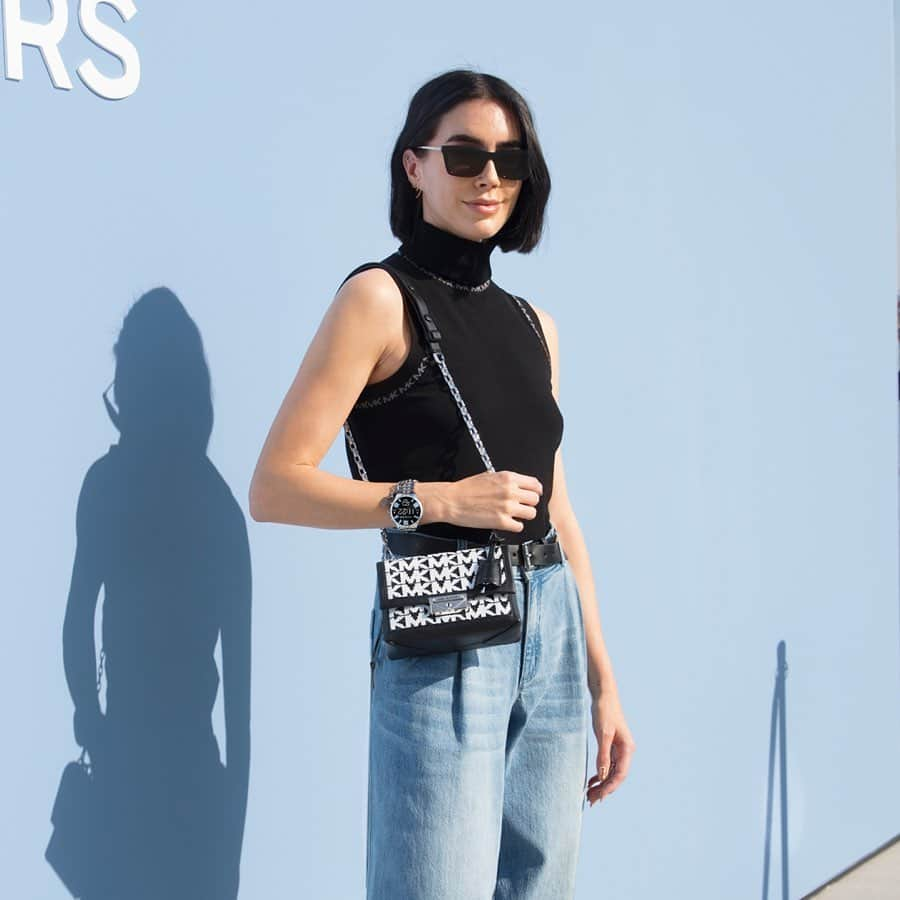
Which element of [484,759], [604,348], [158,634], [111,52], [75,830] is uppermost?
[111,52]

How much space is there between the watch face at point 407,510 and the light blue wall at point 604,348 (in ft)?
1.60

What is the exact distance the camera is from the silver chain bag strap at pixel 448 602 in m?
1.85

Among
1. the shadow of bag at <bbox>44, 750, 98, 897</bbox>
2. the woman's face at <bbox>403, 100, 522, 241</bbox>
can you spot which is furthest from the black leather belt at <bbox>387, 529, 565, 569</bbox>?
the shadow of bag at <bbox>44, 750, 98, 897</bbox>

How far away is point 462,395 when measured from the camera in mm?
1954

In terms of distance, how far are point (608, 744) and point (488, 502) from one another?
0.62 metres

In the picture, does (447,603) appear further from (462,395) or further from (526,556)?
(462,395)

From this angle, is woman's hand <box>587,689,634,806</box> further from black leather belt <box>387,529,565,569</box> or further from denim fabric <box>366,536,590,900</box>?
black leather belt <box>387,529,565,569</box>

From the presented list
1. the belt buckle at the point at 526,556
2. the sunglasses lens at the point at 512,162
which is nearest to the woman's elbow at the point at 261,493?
the belt buckle at the point at 526,556

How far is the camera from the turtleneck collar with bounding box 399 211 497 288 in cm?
208

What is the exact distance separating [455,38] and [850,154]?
74.6 inches

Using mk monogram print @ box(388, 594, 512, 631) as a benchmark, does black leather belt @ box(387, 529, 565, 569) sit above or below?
above

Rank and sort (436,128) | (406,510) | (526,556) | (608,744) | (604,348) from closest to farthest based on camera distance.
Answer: (406,510), (526,556), (436,128), (608,744), (604,348)

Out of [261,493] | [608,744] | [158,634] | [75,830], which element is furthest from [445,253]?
[75,830]

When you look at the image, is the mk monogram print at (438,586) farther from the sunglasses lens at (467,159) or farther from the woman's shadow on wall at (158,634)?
the sunglasses lens at (467,159)
